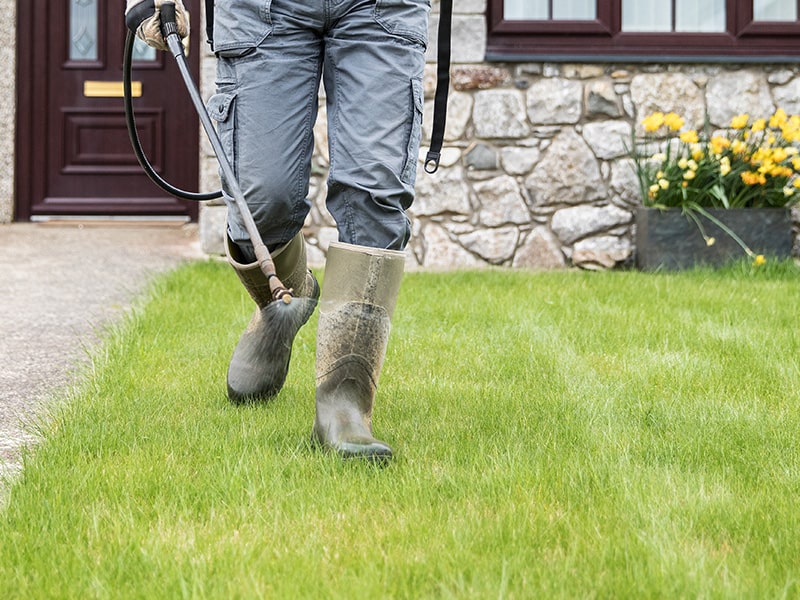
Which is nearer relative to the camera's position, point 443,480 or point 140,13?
point 443,480

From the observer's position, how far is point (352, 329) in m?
2.29

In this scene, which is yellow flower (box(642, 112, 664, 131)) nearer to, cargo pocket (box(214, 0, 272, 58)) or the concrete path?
the concrete path

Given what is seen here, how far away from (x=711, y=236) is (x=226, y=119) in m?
3.93

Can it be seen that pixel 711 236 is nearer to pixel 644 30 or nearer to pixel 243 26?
pixel 644 30

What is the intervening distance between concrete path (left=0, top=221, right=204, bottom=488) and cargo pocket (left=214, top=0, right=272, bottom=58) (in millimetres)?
967

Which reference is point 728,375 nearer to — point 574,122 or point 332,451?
point 332,451

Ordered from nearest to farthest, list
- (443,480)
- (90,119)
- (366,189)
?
1. (443,480)
2. (366,189)
3. (90,119)

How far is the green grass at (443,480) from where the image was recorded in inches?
62.0

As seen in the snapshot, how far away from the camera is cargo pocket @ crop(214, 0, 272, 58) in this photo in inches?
92.9

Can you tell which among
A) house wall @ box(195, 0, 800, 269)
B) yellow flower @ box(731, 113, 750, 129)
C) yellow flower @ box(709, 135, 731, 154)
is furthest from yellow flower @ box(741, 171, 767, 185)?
house wall @ box(195, 0, 800, 269)

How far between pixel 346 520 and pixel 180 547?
276 millimetres

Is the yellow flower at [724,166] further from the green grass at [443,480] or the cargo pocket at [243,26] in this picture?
the cargo pocket at [243,26]

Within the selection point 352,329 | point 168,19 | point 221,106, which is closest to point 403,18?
point 221,106

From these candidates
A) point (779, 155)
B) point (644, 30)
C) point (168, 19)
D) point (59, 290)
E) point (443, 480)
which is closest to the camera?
point (443, 480)
